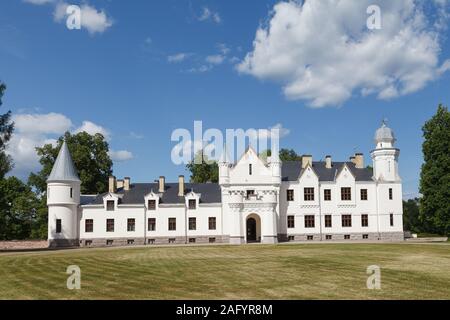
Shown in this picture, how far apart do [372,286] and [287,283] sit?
93.3 inches

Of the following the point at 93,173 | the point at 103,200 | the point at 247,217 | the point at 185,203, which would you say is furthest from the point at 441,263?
the point at 93,173

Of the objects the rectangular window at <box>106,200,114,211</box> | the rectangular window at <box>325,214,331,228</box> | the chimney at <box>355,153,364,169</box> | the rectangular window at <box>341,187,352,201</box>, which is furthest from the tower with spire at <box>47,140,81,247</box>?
the chimney at <box>355,153,364,169</box>

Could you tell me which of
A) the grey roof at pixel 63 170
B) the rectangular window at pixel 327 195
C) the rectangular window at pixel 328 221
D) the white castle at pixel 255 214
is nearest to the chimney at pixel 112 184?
the white castle at pixel 255 214

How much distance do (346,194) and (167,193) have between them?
57.9ft

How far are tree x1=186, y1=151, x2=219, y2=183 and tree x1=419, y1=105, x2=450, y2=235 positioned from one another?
87.2ft

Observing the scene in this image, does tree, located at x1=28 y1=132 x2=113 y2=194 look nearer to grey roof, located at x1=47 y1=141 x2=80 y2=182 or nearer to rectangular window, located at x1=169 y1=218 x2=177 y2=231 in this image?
grey roof, located at x1=47 y1=141 x2=80 y2=182

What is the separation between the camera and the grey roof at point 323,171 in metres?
47.3

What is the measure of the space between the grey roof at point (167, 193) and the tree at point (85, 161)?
8.28m

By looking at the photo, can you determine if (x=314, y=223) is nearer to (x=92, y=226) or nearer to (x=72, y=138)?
(x=92, y=226)

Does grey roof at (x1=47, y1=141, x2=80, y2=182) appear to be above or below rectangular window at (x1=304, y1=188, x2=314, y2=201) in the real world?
above

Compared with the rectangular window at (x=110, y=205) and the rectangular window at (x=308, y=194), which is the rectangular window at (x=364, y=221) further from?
the rectangular window at (x=110, y=205)

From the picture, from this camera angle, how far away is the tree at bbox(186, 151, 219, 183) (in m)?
63.1

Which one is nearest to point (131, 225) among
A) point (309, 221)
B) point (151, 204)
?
point (151, 204)

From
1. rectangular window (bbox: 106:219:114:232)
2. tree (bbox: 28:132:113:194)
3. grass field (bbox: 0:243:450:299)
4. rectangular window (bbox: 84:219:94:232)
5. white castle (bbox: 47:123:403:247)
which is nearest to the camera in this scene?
grass field (bbox: 0:243:450:299)
